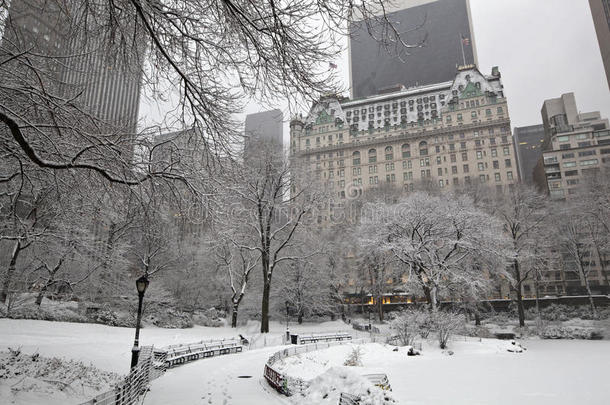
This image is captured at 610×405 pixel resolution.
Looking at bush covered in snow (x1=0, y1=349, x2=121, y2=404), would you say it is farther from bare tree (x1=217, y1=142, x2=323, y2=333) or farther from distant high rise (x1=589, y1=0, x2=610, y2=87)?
distant high rise (x1=589, y1=0, x2=610, y2=87)

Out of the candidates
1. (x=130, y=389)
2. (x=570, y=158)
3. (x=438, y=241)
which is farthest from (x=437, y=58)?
(x=130, y=389)

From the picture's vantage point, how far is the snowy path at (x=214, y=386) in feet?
30.9

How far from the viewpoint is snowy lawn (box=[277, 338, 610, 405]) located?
9.66 m

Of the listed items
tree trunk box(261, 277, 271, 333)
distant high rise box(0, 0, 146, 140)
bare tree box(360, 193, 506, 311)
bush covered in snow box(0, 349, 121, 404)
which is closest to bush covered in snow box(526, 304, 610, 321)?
bare tree box(360, 193, 506, 311)

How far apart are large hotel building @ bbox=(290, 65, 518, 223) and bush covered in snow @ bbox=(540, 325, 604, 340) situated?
47.5 meters

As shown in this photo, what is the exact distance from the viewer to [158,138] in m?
7.79

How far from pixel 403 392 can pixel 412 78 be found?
6375 inches

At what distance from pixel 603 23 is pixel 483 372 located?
2975 inches

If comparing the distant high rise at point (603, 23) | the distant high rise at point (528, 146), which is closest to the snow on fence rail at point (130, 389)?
the distant high rise at point (603, 23)

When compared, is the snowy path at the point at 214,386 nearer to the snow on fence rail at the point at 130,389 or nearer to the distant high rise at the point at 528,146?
the snow on fence rail at the point at 130,389

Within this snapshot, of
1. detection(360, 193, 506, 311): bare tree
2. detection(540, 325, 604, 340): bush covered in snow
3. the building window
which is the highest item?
the building window

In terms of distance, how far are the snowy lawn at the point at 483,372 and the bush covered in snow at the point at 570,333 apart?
671cm

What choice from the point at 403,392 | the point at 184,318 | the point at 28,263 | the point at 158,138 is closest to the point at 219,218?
the point at 158,138

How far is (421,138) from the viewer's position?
84.4 meters
